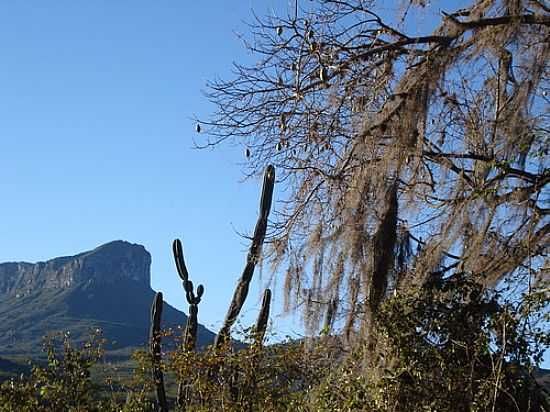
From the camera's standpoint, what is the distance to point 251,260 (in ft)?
20.0

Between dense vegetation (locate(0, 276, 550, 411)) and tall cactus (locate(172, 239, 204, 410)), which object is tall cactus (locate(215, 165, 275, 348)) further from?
dense vegetation (locate(0, 276, 550, 411))

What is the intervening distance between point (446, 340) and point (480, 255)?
1.90 feet

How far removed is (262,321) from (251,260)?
1.35 metres

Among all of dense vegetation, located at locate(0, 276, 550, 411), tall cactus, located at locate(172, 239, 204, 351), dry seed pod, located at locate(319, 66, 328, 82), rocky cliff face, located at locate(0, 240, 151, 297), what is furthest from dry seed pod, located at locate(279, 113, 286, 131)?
rocky cliff face, located at locate(0, 240, 151, 297)

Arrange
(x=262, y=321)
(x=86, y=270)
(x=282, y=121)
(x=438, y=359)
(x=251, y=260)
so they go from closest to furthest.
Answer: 1. (x=438, y=359)
2. (x=282, y=121)
3. (x=251, y=260)
4. (x=262, y=321)
5. (x=86, y=270)

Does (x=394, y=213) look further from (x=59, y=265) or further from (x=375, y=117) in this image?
(x=59, y=265)

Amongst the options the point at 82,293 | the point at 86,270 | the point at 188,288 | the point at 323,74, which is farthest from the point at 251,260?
the point at 86,270

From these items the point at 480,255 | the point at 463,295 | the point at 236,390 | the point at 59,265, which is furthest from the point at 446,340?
the point at 59,265

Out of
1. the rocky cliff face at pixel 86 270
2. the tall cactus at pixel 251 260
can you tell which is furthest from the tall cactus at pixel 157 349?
the rocky cliff face at pixel 86 270

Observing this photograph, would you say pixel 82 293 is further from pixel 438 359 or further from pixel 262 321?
pixel 438 359

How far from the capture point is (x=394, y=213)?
4.96m

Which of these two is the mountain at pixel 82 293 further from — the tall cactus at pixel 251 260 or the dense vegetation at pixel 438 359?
the dense vegetation at pixel 438 359

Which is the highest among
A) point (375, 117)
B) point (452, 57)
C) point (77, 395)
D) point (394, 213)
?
point (452, 57)

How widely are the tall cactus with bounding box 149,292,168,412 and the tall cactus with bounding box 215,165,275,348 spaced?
2.18 ft
